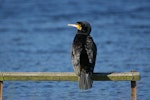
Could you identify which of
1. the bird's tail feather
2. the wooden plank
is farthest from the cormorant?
the wooden plank

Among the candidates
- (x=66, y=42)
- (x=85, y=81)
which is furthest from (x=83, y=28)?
(x=66, y=42)

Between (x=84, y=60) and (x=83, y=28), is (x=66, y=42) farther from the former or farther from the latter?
(x=84, y=60)

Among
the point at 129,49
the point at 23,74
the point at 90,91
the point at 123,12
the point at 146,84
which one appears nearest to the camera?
the point at 23,74

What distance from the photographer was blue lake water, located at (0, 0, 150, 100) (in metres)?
11.6

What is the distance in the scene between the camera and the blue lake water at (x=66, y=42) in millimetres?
11562

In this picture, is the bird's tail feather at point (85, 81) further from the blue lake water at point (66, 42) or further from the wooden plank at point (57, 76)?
the blue lake water at point (66, 42)

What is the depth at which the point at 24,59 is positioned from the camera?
1555 cm

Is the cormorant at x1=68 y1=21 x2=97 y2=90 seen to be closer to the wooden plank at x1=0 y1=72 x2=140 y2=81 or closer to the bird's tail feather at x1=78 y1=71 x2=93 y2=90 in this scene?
the bird's tail feather at x1=78 y1=71 x2=93 y2=90

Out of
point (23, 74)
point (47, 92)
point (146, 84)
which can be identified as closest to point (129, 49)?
point (146, 84)

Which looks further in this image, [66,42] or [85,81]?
[66,42]

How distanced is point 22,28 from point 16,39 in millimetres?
2575

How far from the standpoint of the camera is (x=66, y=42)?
18.4 metres

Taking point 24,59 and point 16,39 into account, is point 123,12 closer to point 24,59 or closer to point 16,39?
point 16,39

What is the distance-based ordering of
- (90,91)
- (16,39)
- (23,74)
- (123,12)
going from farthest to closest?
(123,12)
(16,39)
(90,91)
(23,74)
